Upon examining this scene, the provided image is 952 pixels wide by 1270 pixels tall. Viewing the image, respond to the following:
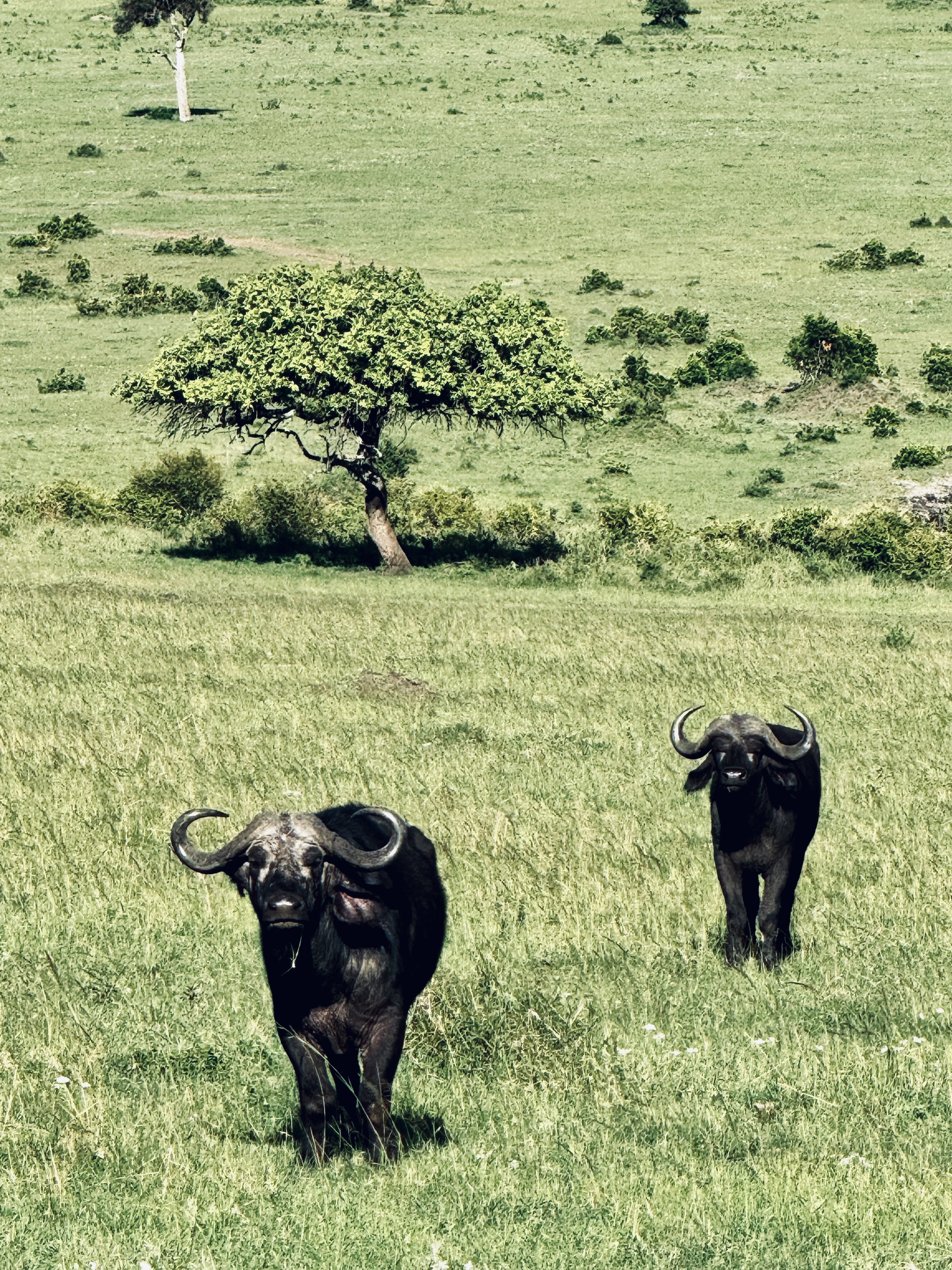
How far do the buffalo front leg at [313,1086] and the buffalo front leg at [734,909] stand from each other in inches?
167

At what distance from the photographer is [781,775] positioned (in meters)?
11.3

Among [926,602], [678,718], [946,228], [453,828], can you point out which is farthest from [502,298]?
[946,228]

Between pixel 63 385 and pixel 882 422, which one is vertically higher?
pixel 63 385

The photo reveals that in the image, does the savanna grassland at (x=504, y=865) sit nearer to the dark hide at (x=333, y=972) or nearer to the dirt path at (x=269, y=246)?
the dark hide at (x=333, y=972)

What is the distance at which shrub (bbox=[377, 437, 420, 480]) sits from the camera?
138 feet

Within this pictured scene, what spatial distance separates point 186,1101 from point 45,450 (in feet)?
125

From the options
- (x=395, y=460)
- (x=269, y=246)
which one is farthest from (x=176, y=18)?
(x=395, y=460)

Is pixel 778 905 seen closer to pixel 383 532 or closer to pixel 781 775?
pixel 781 775

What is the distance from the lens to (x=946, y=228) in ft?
238

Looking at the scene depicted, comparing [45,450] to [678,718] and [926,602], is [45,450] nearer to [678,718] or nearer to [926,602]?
[926,602]

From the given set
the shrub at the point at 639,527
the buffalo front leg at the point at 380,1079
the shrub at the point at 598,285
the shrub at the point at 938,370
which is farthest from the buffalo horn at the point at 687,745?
the shrub at the point at 598,285

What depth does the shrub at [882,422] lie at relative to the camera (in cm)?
4600

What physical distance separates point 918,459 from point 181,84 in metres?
63.8

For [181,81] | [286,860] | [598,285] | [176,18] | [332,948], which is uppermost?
[176,18]
